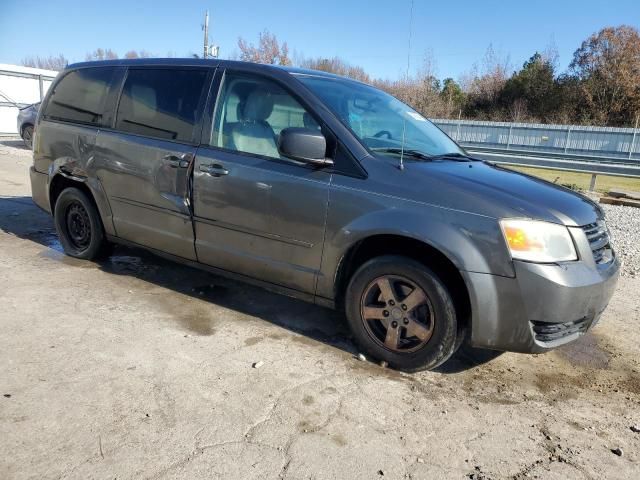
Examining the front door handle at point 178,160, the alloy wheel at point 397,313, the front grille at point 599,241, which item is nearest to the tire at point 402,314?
the alloy wheel at point 397,313

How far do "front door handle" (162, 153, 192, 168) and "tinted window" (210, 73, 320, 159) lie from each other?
24cm

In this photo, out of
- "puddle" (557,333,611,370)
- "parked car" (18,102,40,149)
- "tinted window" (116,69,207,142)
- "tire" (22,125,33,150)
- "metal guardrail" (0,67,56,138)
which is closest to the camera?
"puddle" (557,333,611,370)

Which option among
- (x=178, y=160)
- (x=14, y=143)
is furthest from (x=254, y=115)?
(x=14, y=143)

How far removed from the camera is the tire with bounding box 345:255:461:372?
10.3 feet

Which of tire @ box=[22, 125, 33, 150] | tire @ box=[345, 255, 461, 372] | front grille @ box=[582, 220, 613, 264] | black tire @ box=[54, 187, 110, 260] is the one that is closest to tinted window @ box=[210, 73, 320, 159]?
tire @ box=[345, 255, 461, 372]

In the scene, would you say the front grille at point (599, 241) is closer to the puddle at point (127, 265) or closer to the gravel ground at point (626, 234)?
the gravel ground at point (626, 234)

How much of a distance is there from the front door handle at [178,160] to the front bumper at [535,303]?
7.46 feet

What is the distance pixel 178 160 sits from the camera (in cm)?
407

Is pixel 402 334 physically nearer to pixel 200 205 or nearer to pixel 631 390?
pixel 631 390

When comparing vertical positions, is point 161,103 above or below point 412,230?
above

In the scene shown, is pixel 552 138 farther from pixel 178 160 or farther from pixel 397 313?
pixel 397 313

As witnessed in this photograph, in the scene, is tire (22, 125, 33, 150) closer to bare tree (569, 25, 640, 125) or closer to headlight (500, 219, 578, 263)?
headlight (500, 219, 578, 263)

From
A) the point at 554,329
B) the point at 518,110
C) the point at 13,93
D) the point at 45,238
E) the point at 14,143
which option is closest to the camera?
the point at 554,329

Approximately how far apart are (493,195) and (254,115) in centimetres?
183
